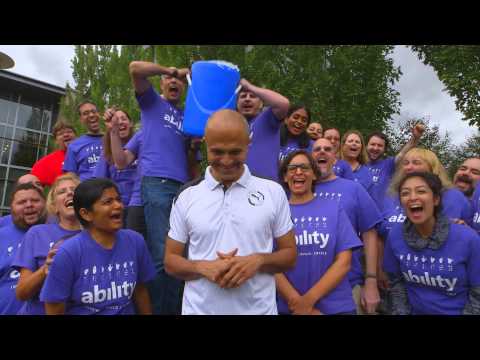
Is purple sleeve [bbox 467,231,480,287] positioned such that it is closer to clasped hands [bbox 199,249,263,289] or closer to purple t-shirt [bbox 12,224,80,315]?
clasped hands [bbox 199,249,263,289]

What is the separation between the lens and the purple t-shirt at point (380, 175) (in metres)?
4.83

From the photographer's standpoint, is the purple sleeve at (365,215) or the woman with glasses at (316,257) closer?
the woman with glasses at (316,257)

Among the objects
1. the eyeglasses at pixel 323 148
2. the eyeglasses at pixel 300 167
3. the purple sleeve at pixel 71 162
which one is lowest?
the eyeglasses at pixel 300 167

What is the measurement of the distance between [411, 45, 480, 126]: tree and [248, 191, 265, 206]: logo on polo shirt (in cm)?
1009

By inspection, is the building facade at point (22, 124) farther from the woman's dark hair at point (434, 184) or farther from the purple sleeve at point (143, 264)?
the woman's dark hair at point (434, 184)

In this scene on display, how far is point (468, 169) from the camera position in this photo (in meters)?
4.52

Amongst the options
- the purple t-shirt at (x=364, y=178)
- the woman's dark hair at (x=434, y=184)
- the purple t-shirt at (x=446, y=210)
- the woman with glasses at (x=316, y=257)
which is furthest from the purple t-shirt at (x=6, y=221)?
the purple t-shirt at (x=364, y=178)

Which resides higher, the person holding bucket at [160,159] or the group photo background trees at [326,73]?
the group photo background trees at [326,73]

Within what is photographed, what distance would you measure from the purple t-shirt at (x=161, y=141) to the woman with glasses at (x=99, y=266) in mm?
832

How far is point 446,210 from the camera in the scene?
3348 millimetres

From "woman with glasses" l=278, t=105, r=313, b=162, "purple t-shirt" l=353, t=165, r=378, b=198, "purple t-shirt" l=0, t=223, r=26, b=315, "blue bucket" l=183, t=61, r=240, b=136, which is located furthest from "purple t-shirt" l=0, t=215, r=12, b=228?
"purple t-shirt" l=353, t=165, r=378, b=198
